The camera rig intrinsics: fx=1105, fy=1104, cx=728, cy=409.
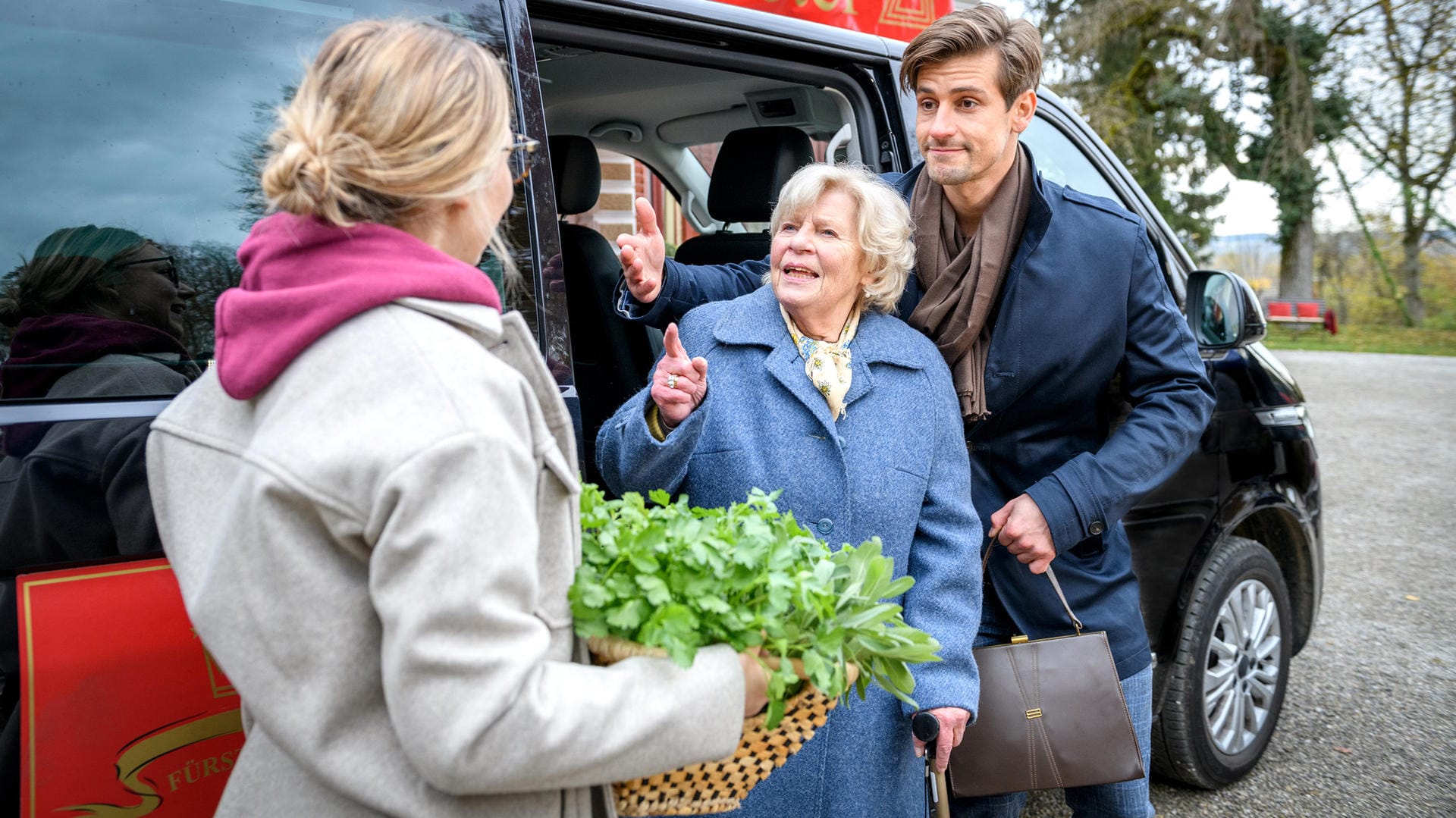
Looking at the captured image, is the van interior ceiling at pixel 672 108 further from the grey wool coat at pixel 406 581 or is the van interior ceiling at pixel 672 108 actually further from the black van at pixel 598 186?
the grey wool coat at pixel 406 581

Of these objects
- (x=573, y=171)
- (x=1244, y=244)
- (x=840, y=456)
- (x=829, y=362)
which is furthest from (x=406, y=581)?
(x=1244, y=244)

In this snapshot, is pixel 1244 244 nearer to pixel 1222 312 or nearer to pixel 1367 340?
pixel 1367 340

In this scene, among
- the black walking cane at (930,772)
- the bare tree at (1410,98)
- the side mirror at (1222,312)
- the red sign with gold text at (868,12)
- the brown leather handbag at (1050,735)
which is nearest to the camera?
the black walking cane at (930,772)

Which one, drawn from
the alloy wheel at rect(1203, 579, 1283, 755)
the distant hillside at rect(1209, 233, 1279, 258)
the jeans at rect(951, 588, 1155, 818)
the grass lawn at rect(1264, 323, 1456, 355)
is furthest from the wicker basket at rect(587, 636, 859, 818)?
the distant hillside at rect(1209, 233, 1279, 258)

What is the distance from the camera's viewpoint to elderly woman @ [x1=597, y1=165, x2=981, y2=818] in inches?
80.1

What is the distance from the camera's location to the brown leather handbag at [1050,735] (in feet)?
7.41

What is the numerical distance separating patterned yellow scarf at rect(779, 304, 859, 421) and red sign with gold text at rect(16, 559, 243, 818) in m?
1.14

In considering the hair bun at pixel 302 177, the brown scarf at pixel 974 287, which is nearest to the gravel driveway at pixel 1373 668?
the brown scarf at pixel 974 287

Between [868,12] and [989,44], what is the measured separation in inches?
24.9

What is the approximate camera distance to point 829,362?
218cm

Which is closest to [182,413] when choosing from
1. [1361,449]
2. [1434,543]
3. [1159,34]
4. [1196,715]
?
[1196,715]

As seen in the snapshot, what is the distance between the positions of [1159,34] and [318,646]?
2084 cm

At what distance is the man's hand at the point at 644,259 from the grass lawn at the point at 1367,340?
1742cm

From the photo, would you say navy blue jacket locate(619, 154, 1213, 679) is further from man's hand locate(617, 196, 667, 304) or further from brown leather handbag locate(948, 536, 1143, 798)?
brown leather handbag locate(948, 536, 1143, 798)
